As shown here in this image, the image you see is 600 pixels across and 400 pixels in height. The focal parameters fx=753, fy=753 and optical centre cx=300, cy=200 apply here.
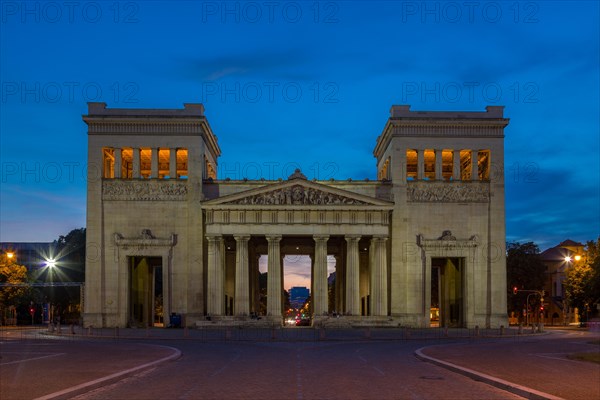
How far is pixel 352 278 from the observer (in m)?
79.7

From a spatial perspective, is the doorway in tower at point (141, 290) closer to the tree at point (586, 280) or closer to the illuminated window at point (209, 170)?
the illuminated window at point (209, 170)

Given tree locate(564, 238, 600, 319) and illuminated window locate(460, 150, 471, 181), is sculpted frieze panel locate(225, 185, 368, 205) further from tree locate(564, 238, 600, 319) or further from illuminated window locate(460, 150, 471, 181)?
tree locate(564, 238, 600, 319)

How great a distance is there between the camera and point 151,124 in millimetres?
81312

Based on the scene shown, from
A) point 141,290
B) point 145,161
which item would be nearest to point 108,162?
point 145,161

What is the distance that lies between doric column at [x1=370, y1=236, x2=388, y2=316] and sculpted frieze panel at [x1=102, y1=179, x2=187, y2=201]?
22196 mm

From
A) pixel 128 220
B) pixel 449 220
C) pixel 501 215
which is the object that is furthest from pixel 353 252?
pixel 128 220

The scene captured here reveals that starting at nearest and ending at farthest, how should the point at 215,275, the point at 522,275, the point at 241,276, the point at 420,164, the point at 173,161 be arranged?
the point at 215,275 → the point at 241,276 → the point at 173,161 → the point at 420,164 → the point at 522,275

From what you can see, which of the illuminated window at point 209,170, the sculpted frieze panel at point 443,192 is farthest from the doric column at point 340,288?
the illuminated window at point 209,170

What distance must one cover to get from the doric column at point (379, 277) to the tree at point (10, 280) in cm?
4436

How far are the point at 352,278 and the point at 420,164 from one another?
14815 millimetres

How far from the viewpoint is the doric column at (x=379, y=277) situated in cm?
7944

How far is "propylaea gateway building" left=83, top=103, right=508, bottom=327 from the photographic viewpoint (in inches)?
3127

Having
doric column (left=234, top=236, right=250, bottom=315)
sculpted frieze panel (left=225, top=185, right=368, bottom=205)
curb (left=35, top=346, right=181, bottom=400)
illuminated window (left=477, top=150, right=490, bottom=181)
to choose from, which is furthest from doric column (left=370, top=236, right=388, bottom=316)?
curb (left=35, top=346, right=181, bottom=400)

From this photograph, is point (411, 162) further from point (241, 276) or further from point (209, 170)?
point (241, 276)
